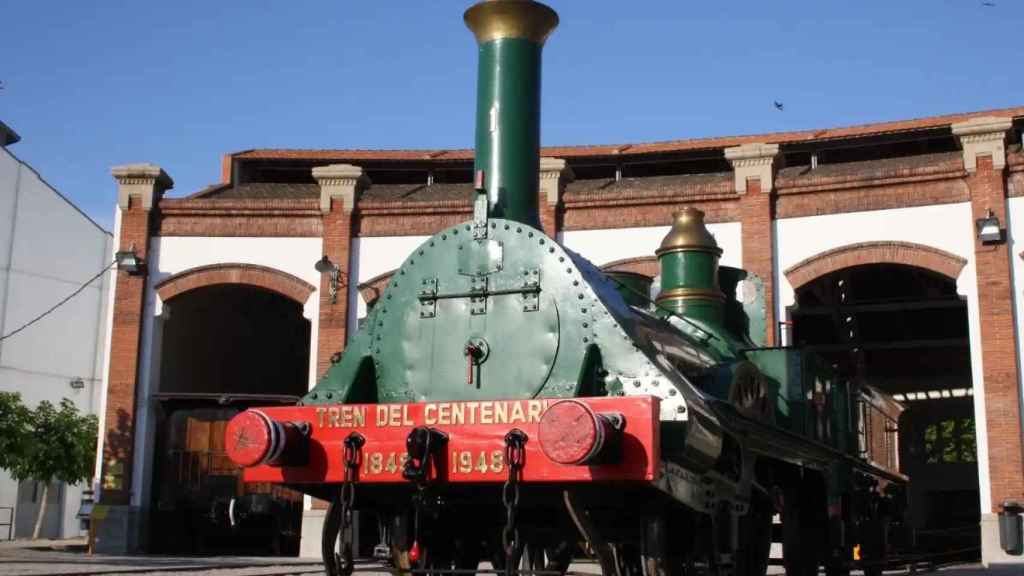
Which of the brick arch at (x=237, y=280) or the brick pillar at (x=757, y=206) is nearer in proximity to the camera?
the brick pillar at (x=757, y=206)

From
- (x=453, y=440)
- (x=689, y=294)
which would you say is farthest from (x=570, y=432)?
(x=689, y=294)

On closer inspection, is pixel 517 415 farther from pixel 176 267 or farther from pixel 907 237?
pixel 176 267

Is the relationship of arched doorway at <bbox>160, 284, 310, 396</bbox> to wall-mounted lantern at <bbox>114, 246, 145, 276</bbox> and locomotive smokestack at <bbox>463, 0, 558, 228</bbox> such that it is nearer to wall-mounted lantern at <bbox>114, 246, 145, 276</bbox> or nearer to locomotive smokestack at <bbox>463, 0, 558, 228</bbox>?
wall-mounted lantern at <bbox>114, 246, 145, 276</bbox>

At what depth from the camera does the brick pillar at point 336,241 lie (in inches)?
727

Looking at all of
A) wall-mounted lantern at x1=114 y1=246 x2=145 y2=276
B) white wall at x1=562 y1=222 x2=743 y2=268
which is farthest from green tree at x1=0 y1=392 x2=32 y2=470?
white wall at x1=562 y1=222 x2=743 y2=268

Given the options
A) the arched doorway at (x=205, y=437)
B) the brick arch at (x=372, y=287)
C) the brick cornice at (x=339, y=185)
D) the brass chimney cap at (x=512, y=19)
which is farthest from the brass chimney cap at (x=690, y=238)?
the arched doorway at (x=205, y=437)

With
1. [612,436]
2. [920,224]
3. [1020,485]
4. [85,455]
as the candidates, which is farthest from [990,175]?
[85,455]

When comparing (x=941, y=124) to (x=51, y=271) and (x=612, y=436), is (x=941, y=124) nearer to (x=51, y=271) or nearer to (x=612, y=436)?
(x=612, y=436)

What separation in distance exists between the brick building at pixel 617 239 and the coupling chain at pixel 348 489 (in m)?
10.7

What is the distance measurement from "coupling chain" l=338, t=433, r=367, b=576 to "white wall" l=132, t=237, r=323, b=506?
42.5 ft

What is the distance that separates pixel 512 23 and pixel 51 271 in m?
28.4

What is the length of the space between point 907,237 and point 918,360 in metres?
11.0

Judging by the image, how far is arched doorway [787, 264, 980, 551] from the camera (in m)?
21.1

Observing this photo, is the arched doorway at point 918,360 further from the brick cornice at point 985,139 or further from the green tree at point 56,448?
the green tree at point 56,448
